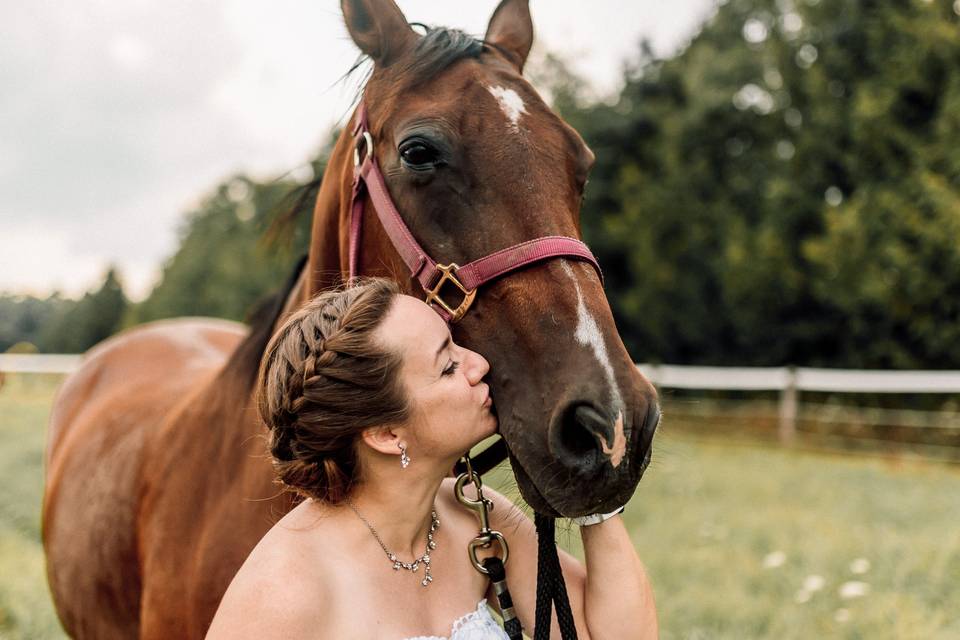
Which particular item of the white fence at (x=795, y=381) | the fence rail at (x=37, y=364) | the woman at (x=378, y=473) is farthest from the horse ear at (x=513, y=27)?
the fence rail at (x=37, y=364)

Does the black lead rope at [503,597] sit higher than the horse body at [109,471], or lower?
higher

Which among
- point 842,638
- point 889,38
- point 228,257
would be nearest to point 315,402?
point 842,638

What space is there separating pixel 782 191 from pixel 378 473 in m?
14.8

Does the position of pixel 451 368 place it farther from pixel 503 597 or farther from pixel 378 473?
pixel 503 597

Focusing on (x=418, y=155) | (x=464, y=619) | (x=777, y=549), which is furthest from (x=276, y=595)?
(x=777, y=549)

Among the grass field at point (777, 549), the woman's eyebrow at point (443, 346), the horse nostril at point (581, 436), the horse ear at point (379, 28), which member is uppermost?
the horse ear at point (379, 28)

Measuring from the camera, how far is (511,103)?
1870 millimetres

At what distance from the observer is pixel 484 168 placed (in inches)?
69.8

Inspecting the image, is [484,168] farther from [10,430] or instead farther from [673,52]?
[673,52]

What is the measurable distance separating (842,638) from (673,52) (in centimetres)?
2030

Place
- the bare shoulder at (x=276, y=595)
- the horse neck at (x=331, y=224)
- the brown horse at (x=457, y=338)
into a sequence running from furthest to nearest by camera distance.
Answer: the horse neck at (x=331, y=224) → the brown horse at (x=457, y=338) → the bare shoulder at (x=276, y=595)

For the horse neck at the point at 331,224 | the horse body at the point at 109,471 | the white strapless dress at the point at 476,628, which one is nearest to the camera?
the white strapless dress at the point at 476,628

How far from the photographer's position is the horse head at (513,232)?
1.50 metres

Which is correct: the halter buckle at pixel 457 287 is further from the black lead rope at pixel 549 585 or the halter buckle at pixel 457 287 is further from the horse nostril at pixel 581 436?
the black lead rope at pixel 549 585
